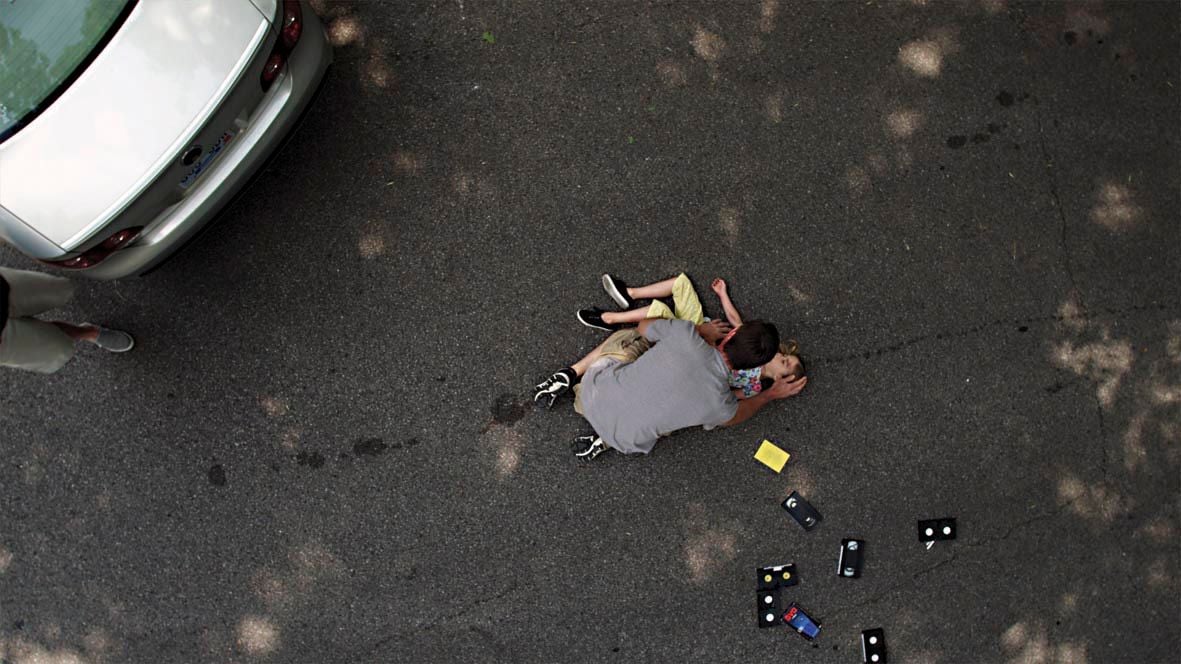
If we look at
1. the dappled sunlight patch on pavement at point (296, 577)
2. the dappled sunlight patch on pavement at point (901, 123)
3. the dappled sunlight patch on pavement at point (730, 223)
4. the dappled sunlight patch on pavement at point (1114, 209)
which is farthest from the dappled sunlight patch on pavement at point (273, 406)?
the dappled sunlight patch on pavement at point (1114, 209)

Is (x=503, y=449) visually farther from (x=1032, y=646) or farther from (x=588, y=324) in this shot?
(x=1032, y=646)

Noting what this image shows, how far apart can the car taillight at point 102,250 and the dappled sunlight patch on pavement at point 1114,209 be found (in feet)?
18.1

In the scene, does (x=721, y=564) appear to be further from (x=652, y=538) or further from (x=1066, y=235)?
(x=1066, y=235)

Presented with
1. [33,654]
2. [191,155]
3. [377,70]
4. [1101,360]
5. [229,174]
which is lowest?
[1101,360]

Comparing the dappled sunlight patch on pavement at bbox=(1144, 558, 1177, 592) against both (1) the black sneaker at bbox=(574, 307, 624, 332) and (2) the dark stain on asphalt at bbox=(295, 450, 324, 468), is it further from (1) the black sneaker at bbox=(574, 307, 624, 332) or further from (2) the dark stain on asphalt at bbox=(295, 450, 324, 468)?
(2) the dark stain on asphalt at bbox=(295, 450, 324, 468)

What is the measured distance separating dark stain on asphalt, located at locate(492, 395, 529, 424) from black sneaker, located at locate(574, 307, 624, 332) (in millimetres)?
630

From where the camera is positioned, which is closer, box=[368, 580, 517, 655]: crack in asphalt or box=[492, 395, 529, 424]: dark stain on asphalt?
box=[368, 580, 517, 655]: crack in asphalt

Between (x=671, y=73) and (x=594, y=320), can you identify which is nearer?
(x=594, y=320)

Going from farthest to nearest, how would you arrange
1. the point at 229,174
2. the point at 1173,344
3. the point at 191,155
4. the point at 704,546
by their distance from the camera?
1. the point at 1173,344
2. the point at 704,546
3. the point at 229,174
4. the point at 191,155

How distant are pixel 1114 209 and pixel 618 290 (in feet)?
10.4

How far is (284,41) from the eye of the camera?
379cm

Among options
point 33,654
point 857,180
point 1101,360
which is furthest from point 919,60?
point 33,654

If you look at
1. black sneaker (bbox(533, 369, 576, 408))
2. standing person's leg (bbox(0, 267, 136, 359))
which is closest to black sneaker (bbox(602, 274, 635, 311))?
black sneaker (bbox(533, 369, 576, 408))

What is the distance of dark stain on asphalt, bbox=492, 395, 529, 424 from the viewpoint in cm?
440
